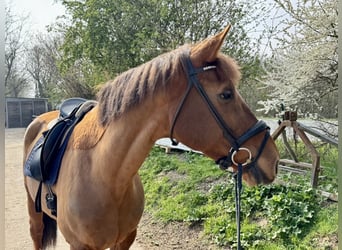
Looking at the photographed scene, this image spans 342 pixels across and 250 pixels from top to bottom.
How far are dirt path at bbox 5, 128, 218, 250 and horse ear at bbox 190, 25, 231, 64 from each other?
92cm

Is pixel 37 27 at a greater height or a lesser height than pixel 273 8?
lesser

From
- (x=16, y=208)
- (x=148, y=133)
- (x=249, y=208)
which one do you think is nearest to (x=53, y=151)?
(x=148, y=133)

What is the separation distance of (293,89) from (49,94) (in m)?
1.44

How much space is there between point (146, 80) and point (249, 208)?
1.32 metres

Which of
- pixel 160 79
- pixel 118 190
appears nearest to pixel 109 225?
pixel 118 190

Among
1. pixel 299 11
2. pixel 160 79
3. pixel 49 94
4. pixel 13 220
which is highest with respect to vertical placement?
pixel 299 11

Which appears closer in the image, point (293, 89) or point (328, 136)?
point (328, 136)

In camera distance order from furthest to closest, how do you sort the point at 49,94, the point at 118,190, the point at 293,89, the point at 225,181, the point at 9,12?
the point at 225,181, the point at 293,89, the point at 49,94, the point at 9,12, the point at 118,190

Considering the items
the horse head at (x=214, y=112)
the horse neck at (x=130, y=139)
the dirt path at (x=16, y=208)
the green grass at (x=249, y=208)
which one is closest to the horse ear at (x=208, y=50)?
the horse head at (x=214, y=112)

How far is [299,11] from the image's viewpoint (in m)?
1.80

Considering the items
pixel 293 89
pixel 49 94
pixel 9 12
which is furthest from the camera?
pixel 293 89

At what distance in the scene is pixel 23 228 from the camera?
5.72ft

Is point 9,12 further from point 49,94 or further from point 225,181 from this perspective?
point 225,181

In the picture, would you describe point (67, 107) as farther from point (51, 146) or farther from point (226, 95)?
point (226, 95)
